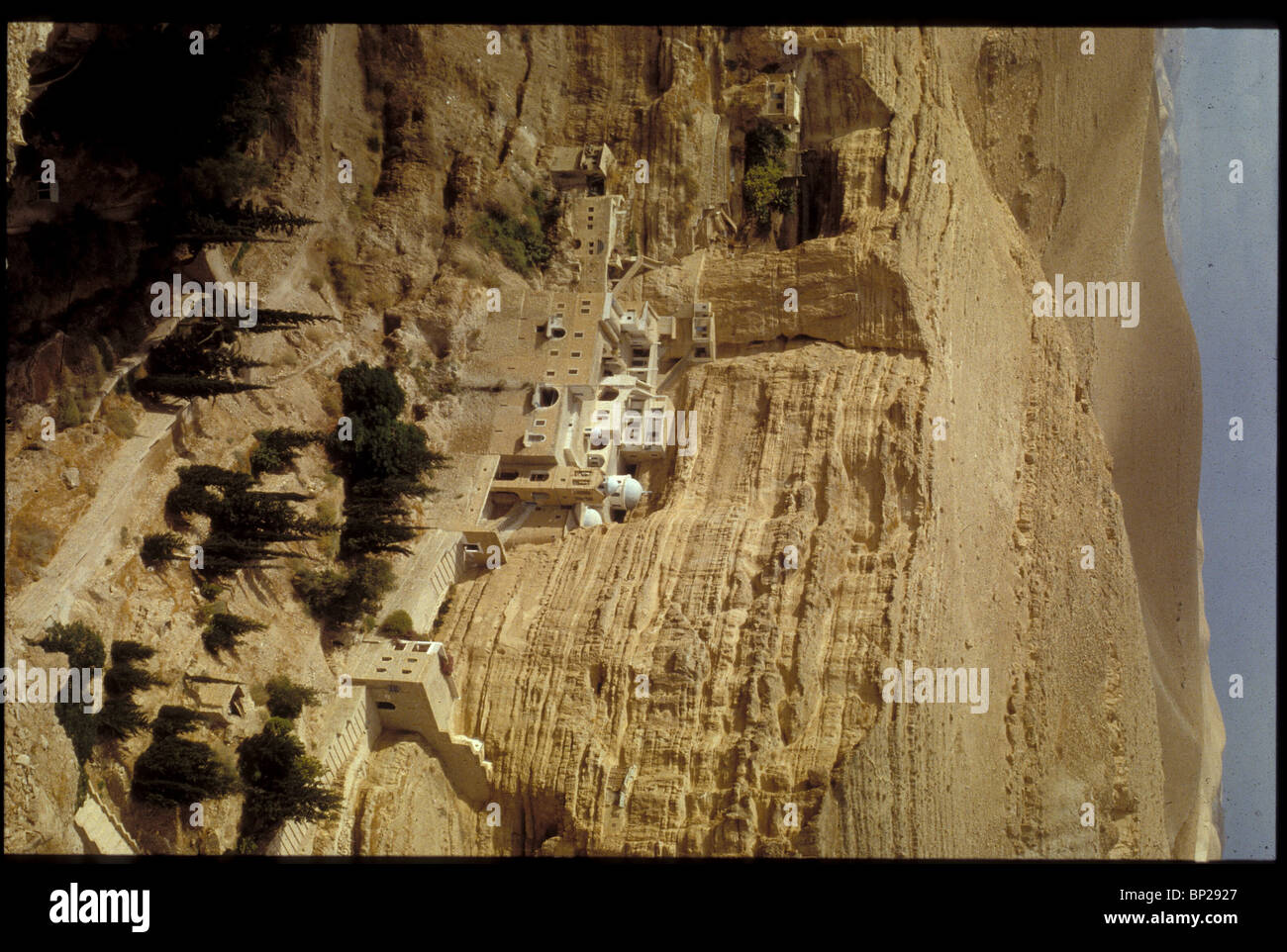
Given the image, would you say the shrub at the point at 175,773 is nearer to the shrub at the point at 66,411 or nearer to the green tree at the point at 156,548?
the green tree at the point at 156,548

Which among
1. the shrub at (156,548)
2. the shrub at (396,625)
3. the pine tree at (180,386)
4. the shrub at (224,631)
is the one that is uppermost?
the pine tree at (180,386)

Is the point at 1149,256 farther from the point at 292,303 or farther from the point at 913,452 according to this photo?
the point at 292,303

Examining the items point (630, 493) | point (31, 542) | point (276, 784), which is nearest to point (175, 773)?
point (276, 784)

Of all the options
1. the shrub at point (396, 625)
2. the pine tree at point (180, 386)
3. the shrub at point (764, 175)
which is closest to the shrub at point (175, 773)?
the shrub at point (396, 625)

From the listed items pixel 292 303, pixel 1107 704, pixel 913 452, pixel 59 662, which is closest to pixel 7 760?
pixel 59 662

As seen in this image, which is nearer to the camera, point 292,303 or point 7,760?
point 7,760

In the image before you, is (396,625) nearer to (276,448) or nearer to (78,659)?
(276,448)
